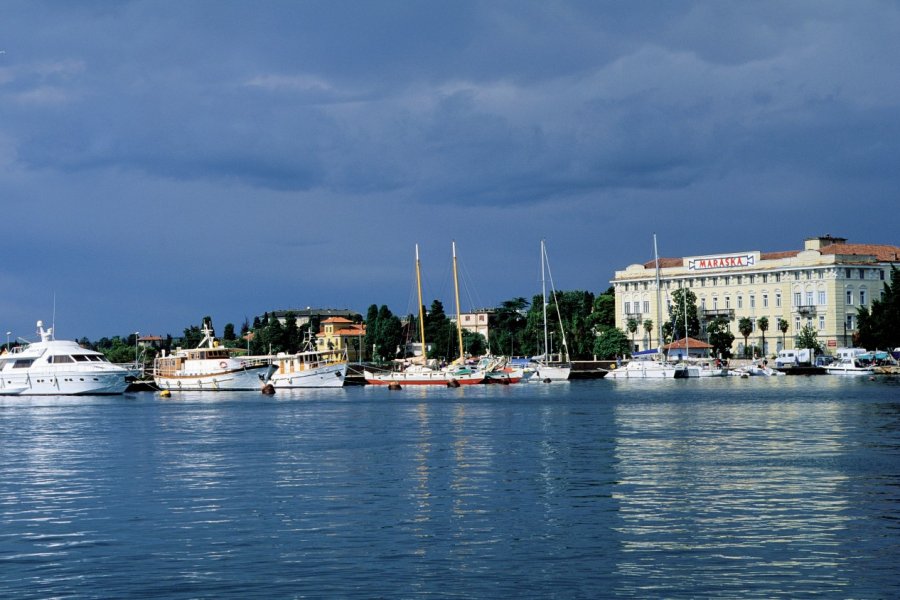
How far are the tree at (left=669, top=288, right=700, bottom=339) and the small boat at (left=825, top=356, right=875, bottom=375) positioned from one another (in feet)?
104

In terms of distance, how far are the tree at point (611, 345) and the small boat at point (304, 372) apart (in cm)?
6180

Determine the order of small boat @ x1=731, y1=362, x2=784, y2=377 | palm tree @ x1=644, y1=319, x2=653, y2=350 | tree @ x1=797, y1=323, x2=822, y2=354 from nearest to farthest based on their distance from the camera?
small boat @ x1=731, y1=362, x2=784, y2=377, tree @ x1=797, y1=323, x2=822, y2=354, palm tree @ x1=644, y1=319, x2=653, y2=350

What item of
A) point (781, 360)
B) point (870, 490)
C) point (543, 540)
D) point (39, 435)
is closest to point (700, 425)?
point (870, 490)

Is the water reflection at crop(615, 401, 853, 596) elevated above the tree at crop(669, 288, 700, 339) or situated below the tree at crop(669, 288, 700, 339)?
below

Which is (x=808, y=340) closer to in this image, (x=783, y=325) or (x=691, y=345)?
(x=783, y=325)

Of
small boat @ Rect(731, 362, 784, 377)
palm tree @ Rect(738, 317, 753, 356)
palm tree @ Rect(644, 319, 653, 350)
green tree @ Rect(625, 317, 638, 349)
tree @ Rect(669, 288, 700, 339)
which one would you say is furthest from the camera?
green tree @ Rect(625, 317, 638, 349)

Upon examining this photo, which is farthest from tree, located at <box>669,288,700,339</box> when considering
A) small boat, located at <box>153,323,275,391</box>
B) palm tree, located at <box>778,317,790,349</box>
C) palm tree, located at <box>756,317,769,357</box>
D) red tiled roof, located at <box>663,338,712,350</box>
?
small boat, located at <box>153,323,275,391</box>

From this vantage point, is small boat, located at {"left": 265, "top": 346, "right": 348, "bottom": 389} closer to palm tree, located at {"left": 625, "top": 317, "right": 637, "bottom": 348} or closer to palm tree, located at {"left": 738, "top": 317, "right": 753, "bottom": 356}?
palm tree, located at {"left": 738, "top": 317, "right": 753, "bottom": 356}

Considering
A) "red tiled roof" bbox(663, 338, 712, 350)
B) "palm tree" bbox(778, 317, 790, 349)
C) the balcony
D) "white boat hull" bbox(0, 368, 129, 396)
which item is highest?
the balcony

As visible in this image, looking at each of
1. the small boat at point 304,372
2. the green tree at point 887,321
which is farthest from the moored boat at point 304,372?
the green tree at point 887,321

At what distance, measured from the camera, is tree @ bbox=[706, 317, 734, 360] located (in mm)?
171250

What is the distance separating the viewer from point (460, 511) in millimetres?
29062

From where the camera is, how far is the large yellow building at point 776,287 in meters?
169

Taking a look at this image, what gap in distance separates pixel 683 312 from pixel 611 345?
426 inches
